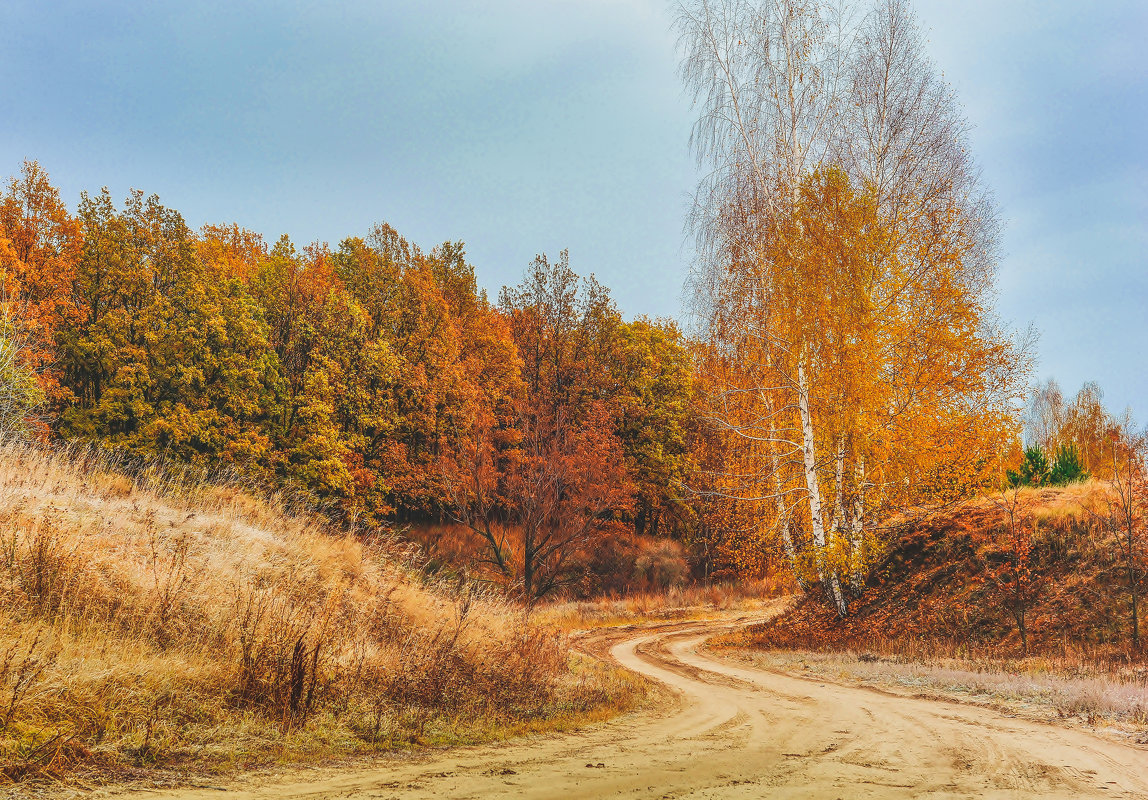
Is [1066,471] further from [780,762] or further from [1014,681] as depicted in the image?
[780,762]

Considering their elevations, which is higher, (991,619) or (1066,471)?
(1066,471)

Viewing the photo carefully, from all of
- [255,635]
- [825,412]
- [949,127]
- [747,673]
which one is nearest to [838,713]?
[747,673]

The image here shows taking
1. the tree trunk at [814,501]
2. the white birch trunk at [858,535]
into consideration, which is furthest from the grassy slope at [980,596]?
the tree trunk at [814,501]

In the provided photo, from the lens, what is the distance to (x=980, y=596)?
16547mm

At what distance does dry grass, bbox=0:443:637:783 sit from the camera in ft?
19.1

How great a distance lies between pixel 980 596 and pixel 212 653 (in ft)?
52.5

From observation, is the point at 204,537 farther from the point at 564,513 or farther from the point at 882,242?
the point at 564,513

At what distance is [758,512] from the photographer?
25.6 meters

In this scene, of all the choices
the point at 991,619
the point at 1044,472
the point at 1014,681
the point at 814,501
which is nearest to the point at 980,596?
the point at 991,619

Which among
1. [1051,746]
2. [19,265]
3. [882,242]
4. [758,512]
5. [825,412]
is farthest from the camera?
[19,265]

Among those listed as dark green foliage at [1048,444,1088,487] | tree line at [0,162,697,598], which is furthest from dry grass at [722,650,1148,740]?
tree line at [0,162,697,598]

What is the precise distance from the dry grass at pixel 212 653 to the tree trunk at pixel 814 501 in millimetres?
6745

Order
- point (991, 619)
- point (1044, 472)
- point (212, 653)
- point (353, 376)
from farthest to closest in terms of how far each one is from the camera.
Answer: point (353, 376), point (1044, 472), point (991, 619), point (212, 653)

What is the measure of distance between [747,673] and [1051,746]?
281 inches
